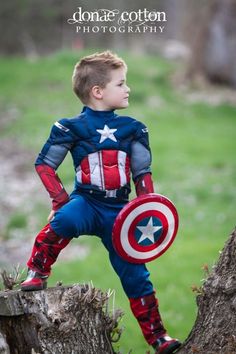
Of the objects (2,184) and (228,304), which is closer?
(228,304)

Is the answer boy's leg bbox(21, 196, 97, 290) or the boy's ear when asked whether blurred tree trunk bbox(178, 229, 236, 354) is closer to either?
boy's leg bbox(21, 196, 97, 290)

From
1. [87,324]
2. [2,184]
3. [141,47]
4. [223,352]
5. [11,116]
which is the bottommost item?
[223,352]

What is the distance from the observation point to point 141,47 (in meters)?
27.2

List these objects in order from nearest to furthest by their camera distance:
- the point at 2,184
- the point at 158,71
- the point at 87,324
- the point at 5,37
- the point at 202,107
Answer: the point at 87,324
the point at 2,184
the point at 202,107
the point at 158,71
the point at 5,37

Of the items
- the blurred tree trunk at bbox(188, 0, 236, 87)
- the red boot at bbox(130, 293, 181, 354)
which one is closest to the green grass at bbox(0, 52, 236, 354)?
the blurred tree trunk at bbox(188, 0, 236, 87)

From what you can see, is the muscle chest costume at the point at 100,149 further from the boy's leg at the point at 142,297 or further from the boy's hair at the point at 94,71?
the boy's leg at the point at 142,297

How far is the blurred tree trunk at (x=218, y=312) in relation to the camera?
3404mm

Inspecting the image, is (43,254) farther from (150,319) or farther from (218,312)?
(218,312)

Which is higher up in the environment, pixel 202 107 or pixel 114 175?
pixel 202 107

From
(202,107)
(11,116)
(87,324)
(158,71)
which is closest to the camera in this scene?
(87,324)

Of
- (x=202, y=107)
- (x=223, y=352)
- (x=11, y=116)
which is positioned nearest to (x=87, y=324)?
A: (x=223, y=352)

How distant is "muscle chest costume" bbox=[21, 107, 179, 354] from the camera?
3.62 metres

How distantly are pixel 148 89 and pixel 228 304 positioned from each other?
15.3 metres

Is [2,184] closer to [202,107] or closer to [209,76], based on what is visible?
[202,107]
